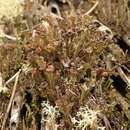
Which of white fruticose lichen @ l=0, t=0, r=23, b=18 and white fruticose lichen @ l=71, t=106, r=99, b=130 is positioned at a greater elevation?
white fruticose lichen @ l=0, t=0, r=23, b=18

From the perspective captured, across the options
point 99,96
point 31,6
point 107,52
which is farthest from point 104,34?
point 31,6

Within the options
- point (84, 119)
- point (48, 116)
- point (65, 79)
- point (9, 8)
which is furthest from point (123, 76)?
point (9, 8)

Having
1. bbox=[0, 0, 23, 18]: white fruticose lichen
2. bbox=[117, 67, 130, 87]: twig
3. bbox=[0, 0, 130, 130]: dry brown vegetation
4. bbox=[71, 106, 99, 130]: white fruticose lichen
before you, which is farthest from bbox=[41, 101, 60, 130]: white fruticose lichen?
bbox=[0, 0, 23, 18]: white fruticose lichen

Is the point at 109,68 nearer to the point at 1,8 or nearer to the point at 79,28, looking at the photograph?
the point at 79,28

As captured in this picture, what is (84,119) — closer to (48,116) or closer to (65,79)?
(48,116)

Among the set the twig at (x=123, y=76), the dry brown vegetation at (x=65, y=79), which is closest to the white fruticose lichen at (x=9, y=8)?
the dry brown vegetation at (x=65, y=79)

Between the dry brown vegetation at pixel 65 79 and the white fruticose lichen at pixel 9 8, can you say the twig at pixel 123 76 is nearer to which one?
the dry brown vegetation at pixel 65 79

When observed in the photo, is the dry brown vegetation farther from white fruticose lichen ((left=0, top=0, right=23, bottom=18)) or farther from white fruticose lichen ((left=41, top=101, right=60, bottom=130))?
white fruticose lichen ((left=0, top=0, right=23, bottom=18))
